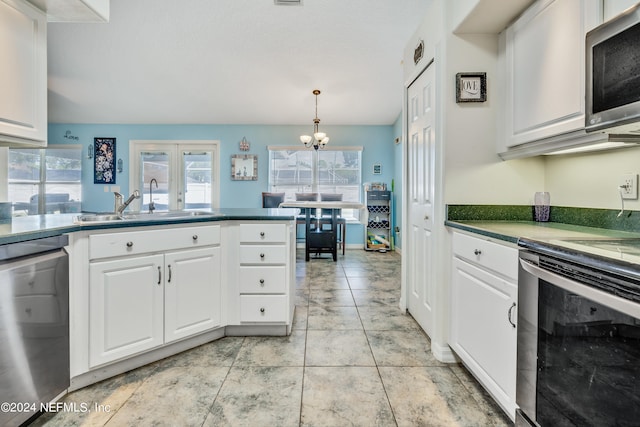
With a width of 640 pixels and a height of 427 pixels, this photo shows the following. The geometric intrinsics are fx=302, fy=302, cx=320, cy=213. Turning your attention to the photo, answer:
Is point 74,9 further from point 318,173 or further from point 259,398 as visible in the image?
point 318,173

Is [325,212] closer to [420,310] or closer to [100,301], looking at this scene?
[420,310]

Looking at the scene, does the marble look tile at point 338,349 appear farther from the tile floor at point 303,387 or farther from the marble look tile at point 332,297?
the marble look tile at point 332,297

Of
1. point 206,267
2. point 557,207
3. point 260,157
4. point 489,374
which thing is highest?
point 260,157

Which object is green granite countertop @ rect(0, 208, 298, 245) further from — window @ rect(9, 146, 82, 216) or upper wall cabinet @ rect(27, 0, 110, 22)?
window @ rect(9, 146, 82, 216)

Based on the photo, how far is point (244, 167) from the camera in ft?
20.2

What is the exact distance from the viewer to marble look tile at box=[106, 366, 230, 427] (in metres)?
1.37

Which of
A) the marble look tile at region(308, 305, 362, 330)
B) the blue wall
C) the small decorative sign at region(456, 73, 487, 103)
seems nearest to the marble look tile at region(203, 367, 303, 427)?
the marble look tile at region(308, 305, 362, 330)

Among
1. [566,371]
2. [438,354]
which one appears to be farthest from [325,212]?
[566,371]

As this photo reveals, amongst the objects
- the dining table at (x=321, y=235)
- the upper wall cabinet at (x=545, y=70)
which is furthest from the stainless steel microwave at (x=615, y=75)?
the dining table at (x=321, y=235)

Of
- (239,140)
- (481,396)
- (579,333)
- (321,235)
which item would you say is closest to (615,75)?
(579,333)

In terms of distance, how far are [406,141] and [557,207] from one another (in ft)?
4.15

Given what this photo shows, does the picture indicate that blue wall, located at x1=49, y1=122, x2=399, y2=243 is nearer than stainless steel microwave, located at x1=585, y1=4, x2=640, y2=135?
No

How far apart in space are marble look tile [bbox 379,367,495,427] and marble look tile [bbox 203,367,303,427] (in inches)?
19.5

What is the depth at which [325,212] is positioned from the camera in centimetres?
509
